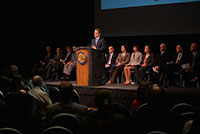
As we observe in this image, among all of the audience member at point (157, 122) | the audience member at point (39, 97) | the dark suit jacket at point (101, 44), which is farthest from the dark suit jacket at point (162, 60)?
the audience member at point (157, 122)

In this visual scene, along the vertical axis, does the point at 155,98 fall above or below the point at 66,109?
above

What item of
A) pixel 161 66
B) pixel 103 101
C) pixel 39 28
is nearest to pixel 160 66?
pixel 161 66

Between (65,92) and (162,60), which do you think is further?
(162,60)

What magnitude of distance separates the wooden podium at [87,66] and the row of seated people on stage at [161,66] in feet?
3.61

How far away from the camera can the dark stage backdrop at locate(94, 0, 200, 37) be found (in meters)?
5.60

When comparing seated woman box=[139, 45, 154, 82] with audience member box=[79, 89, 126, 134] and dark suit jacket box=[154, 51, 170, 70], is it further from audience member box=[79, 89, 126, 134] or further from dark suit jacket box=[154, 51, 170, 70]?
audience member box=[79, 89, 126, 134]

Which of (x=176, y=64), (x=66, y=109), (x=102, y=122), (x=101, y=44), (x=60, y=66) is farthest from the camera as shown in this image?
(x=60, y=66)

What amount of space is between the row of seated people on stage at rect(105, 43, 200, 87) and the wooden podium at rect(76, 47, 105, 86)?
1.10m

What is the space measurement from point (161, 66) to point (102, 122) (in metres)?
3.91

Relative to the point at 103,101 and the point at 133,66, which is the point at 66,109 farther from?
the point at 133,66

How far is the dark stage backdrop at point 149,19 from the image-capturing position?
5598 mm

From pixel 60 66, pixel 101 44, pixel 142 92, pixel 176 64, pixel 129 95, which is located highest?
pixel 101 44

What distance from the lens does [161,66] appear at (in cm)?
518

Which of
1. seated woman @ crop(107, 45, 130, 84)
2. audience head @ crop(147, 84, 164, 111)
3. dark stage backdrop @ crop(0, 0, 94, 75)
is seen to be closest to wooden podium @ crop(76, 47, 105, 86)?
seated woman @ crop(107, 45, 130, 84)
